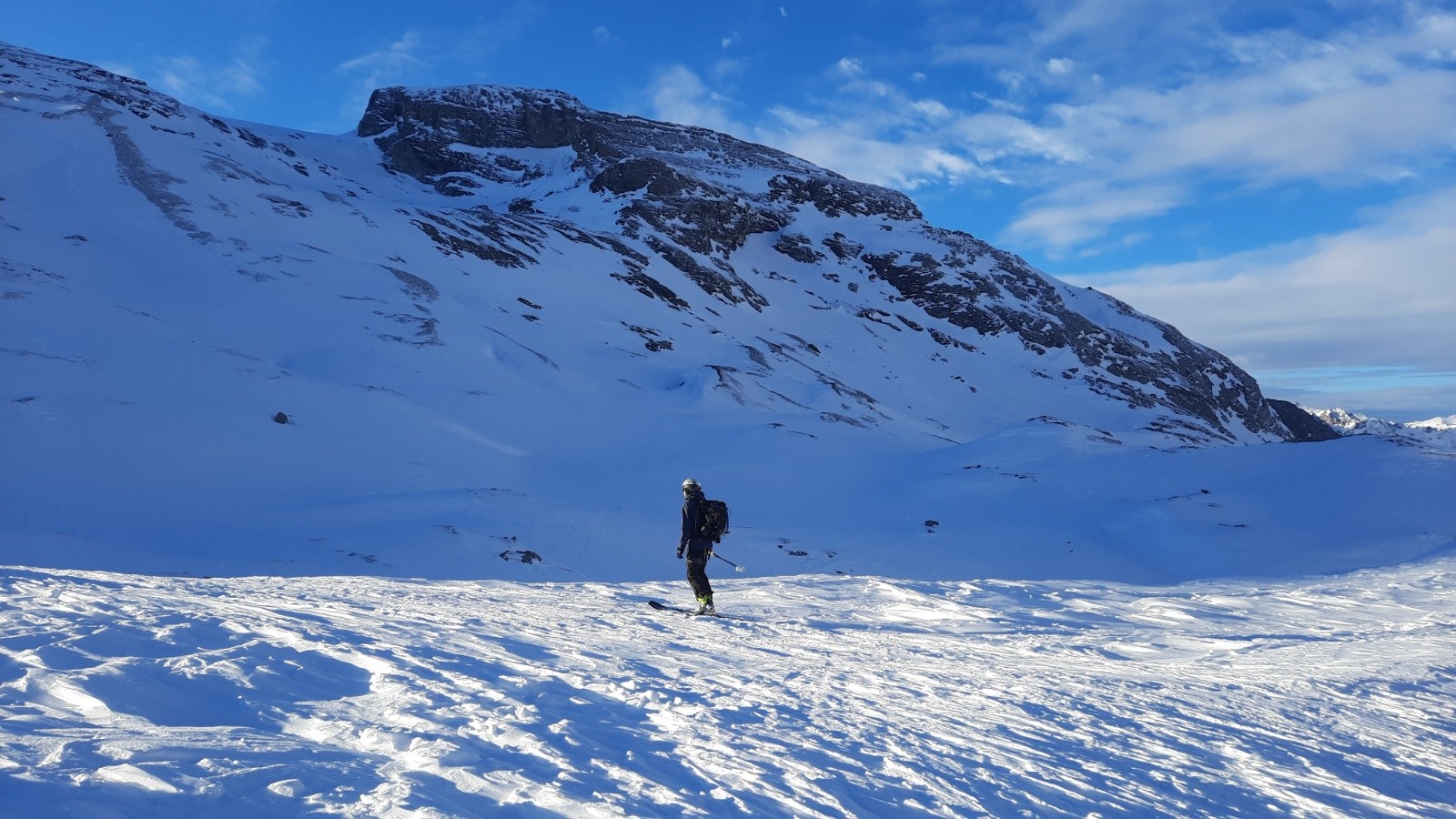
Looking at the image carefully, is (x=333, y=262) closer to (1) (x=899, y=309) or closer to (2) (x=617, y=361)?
(2) (x=617, y=361)

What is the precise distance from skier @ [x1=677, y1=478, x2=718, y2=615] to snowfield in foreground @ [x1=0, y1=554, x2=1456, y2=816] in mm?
1055

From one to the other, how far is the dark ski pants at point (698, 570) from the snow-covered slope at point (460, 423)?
245 inches

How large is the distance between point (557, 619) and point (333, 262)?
33.1 m

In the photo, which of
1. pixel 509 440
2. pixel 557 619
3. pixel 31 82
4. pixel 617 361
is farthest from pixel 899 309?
pixel 557 619

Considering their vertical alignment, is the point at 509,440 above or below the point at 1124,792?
above

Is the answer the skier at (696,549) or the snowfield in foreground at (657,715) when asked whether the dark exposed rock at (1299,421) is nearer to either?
the snowfield in foreground at (657,715)

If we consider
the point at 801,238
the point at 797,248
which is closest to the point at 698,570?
the point at 797,248

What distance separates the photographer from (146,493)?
1608cm

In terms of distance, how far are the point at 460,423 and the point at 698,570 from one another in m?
17.6

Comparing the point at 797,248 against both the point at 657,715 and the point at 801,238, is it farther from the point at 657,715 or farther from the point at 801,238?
the point at 657,715

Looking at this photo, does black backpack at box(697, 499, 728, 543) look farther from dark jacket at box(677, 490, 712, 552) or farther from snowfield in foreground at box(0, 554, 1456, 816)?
snowfield in foreground at box(0, 554, 1456, 816)

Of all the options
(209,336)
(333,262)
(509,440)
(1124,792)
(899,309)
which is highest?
(899,309)

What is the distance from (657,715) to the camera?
505 cm

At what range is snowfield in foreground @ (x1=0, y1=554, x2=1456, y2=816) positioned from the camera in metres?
3.59
